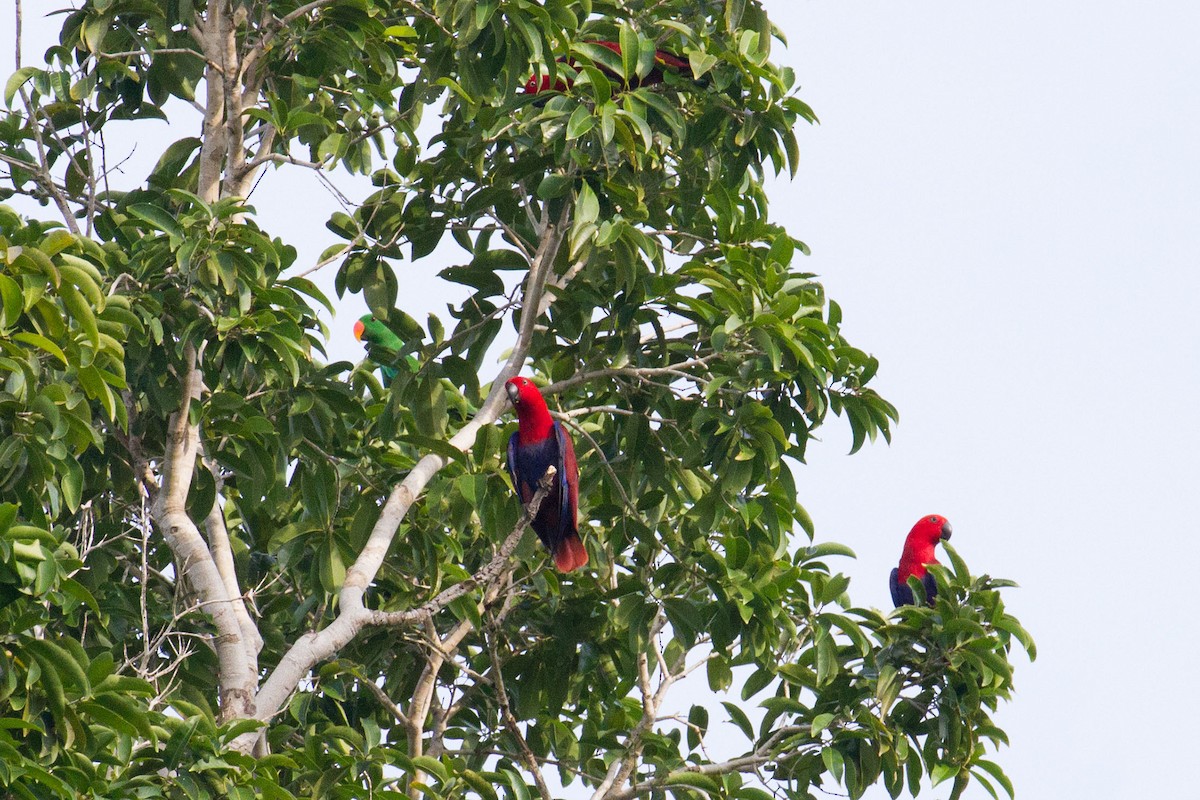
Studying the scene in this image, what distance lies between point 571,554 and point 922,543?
337 centimetres

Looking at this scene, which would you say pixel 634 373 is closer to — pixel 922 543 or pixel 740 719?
pixel 740 719

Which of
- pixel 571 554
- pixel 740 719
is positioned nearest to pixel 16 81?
pixel 571 554

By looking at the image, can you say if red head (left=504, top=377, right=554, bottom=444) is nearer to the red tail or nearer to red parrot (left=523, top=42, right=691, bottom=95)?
the red tail

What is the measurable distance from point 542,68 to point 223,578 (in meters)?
1.98

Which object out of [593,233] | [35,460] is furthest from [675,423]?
[35,460]

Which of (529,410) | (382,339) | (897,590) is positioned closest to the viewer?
(529,410)

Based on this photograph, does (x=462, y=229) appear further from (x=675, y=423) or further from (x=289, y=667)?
(x=289, y=667)

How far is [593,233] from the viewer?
418 centimetres

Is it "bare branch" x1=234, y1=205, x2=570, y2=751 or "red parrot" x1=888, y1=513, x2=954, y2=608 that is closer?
"bare branch" x1=234, y1=205, x2=570, y2=751

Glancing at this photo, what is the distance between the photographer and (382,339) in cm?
980

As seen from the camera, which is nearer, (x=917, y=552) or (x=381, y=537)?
(x=381, y=537)

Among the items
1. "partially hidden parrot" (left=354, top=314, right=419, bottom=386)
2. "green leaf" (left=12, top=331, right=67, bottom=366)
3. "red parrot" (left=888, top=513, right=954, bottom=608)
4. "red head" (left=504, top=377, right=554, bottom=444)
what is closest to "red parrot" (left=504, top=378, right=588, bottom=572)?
"red head" (left=504, top=377, right=554, bottom=444)

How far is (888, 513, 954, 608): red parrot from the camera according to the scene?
7449mm

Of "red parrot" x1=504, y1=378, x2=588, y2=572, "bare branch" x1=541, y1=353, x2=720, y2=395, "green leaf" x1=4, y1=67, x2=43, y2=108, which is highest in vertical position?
"green leaf" x1=4, y1=67, x2=43, y2=108
